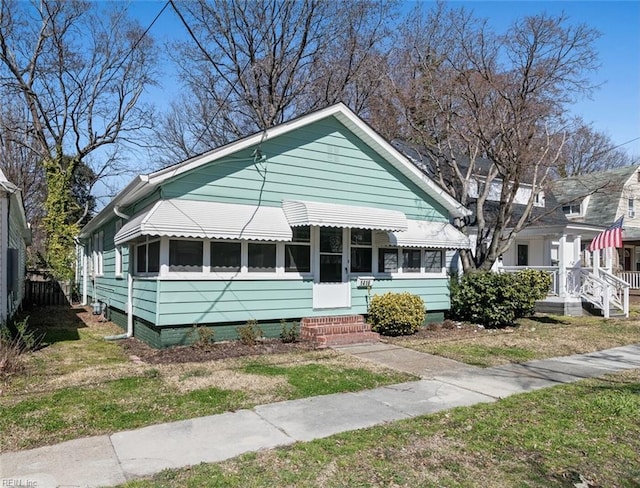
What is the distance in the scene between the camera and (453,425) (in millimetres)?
5164

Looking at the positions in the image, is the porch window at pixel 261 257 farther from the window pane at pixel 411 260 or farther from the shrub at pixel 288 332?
the window pane at pixel 411 260

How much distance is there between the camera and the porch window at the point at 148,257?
31.6ft

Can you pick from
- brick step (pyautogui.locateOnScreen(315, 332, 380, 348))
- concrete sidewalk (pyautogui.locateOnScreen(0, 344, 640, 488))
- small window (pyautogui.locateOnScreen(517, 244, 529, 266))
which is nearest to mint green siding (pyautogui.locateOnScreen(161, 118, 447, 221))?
brick step (pyautogui.locateOnScreen(315, 332, 380, 348))

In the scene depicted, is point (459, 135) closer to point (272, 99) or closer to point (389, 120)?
point (389, 120)

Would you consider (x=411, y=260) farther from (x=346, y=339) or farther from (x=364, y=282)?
(x=346, y=339)

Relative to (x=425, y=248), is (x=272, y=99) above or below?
above

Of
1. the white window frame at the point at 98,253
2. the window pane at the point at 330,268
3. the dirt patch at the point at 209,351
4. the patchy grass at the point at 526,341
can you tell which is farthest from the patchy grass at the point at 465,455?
the white window frame at the point at 98,253

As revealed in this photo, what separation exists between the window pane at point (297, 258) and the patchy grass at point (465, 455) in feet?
18.8

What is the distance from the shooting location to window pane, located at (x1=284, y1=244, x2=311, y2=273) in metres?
10.7

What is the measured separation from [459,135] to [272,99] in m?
11.7

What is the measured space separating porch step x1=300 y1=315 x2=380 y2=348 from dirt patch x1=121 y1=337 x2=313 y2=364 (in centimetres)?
38

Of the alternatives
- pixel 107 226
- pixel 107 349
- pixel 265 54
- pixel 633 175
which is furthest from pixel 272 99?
pixel 633 175

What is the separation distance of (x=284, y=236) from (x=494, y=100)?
26.3 ft

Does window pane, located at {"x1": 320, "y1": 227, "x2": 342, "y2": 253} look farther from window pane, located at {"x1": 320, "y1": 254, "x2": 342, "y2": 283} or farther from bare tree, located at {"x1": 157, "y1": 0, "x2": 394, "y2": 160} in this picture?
bare tree, located at {"x1": 157, "y1": 0, "x2": 394, "y2": 160}
